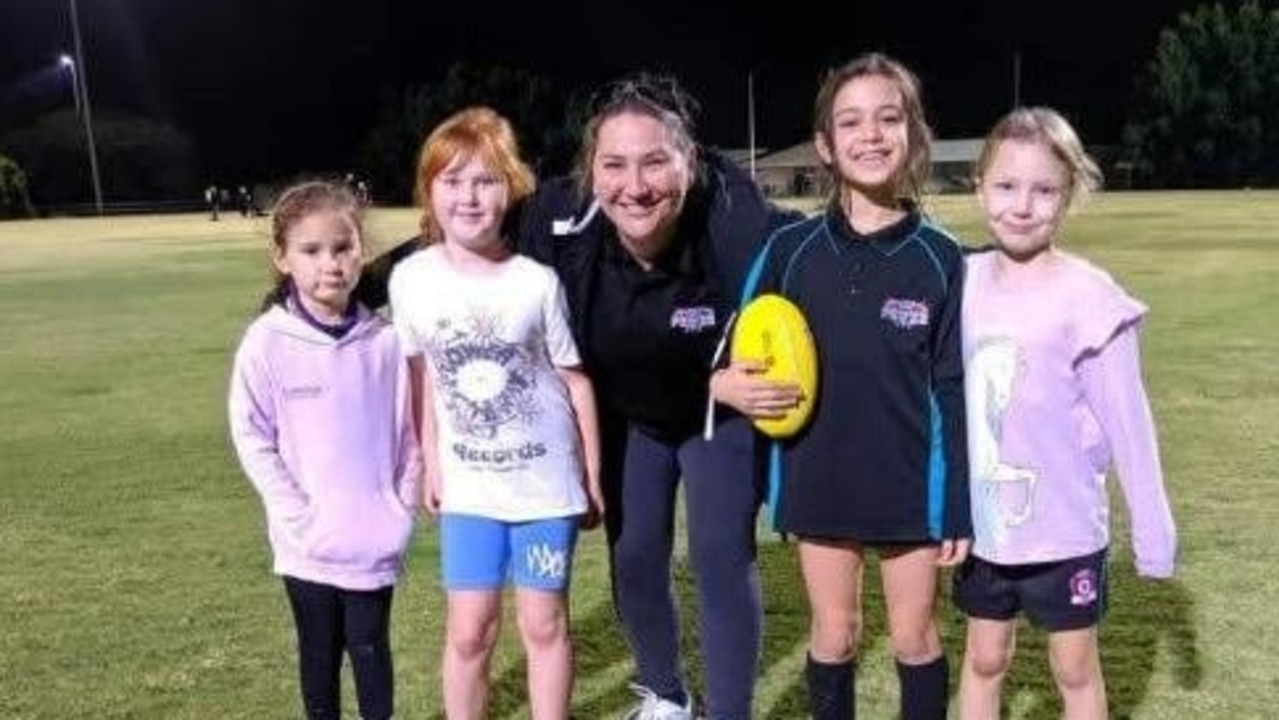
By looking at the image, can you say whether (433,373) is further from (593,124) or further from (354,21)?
(354,21)

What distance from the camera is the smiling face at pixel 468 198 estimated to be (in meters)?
3.56

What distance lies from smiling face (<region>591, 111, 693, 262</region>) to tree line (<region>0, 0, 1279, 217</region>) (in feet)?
207

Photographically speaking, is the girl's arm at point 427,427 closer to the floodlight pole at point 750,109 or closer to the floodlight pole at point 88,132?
the floodlight pole at point 88,132

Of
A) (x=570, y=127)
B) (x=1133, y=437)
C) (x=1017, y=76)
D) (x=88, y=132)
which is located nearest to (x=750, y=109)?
(x=1017, y=76)

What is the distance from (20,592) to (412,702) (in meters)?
2.16

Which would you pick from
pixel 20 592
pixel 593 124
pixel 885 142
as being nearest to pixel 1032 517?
pixel 885 142

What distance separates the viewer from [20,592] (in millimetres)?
5688

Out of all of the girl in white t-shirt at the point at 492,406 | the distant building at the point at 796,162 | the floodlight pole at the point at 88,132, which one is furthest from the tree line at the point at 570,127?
the girl in white t-shirt at the point at 492,406

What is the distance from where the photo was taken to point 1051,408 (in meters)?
3.24

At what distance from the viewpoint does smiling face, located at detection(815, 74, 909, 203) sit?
132 inches

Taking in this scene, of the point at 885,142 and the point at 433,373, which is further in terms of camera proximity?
the point at 433,373

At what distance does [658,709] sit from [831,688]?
24.3 inches

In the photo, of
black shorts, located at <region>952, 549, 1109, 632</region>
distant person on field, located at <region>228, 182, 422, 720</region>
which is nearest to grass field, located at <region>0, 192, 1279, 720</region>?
distant person on field, located at <region>228, 182, 422, 720</region>

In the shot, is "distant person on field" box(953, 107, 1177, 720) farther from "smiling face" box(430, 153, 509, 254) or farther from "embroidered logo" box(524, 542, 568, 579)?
"smiling face" box(430, 153, 509, 254)
